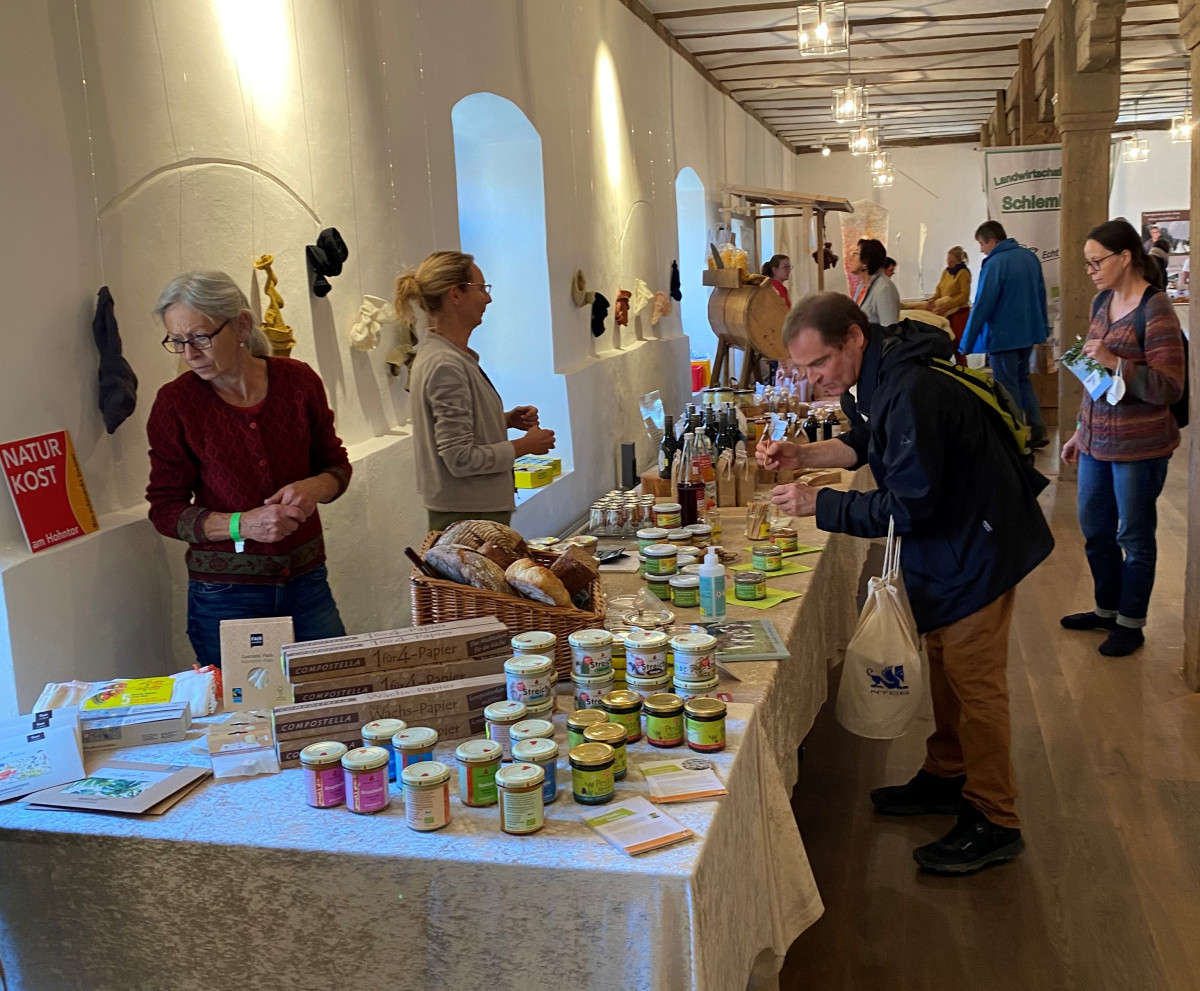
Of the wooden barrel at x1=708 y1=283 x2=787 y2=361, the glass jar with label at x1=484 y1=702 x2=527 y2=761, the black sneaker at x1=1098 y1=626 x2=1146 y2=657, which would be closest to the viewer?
the glass jar with label at x1=484 y1=702 x2=527 y2=761

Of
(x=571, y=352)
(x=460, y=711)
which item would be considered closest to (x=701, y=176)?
(x=571, y=352)

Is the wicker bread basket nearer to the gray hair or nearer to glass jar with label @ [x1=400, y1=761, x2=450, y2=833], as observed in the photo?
glass jar with label @ [x1=400, y1=761, x2=450, y2=833]

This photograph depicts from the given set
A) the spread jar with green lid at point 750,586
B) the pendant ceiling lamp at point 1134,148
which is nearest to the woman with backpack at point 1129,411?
the spread jar with green lid at point 750,586

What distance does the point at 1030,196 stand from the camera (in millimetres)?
9430

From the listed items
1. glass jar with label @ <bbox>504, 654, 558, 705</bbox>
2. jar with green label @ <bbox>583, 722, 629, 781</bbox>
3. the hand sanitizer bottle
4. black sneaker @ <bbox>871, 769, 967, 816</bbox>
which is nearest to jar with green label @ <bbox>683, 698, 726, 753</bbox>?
jar with green label @ <bbox>583, 722, 629, 781</bbox>

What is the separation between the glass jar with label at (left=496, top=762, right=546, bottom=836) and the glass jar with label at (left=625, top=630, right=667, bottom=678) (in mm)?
405

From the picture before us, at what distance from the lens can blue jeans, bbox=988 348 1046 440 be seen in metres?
8.92

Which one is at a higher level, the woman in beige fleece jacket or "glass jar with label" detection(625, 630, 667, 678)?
the woman in beige fleece jacket

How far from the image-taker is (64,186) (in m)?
2.56

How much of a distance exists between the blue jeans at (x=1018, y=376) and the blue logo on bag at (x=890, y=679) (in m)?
6.56

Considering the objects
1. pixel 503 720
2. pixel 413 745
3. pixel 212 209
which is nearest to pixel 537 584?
pixel 503 720

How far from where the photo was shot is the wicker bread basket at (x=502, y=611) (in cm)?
233

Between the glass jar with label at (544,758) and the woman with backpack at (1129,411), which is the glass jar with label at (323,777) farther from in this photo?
the woman with backpack at (1129,411)

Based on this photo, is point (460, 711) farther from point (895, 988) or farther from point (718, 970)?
point (895, 988)
